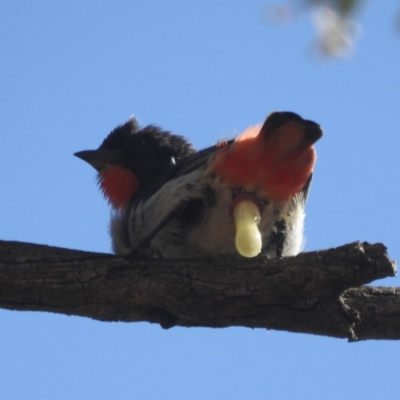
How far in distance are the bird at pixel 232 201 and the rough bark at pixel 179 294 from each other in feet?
0.57

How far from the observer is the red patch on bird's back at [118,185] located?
4.47 m

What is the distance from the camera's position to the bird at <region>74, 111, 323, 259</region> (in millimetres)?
3508

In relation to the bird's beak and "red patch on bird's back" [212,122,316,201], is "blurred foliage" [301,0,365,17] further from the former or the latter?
the bird's beak

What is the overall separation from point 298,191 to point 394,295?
29.6 inches

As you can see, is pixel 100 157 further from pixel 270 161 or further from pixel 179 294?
pixel 179 294

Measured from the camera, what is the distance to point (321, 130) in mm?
3416

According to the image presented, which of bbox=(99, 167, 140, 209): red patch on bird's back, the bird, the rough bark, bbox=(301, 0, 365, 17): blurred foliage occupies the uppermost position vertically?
bbox=(99, 167, 140, 209): red patch on bird's back

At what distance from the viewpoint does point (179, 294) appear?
332cm

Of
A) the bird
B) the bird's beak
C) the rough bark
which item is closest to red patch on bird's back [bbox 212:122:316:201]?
the bird

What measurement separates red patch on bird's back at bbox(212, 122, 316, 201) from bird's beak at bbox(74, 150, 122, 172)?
1.24m

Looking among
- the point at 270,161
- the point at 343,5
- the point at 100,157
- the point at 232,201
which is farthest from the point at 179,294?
the point at 343,5

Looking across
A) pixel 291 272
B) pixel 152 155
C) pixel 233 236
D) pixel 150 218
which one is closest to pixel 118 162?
pixel 152 155

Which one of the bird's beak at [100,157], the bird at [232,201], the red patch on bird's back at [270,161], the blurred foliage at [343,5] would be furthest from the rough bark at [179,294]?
the blurred foliage at [343,5]

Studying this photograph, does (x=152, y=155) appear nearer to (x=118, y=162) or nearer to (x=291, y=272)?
(x=118, y=162)
